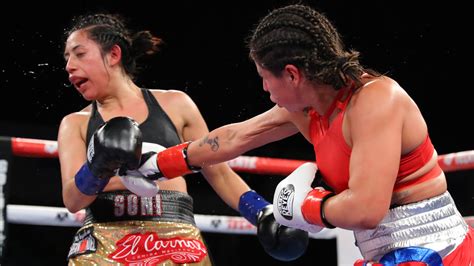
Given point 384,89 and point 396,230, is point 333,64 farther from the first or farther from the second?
point 396,230

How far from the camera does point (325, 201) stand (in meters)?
1.45

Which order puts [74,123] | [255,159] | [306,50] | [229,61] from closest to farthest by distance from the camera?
[306,50], [74,123], [255,159], [229,61]

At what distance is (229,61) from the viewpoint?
5.86 metres

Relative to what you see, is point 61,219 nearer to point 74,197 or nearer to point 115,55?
point 74,197

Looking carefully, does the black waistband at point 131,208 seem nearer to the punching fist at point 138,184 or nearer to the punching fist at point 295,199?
the punching fist at point 138,184

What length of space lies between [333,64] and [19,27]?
412 cm

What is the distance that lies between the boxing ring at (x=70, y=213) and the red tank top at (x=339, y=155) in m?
1.04

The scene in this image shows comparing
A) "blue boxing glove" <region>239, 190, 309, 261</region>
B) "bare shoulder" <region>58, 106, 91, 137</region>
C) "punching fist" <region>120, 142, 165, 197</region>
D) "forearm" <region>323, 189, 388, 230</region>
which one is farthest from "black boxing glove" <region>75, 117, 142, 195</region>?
"forearm" <region>323, 189, 388, 230</region>

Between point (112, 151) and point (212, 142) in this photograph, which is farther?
point (212, 142)

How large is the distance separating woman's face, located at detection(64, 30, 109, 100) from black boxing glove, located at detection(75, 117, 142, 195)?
13.5 inches

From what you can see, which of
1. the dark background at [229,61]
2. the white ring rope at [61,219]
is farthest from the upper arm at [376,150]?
the dark background at [229,61]

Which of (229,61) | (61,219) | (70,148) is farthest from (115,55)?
(229,61)

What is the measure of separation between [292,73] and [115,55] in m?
0.92

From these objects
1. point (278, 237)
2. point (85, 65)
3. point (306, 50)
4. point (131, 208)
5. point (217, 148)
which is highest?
point (85, 65)
